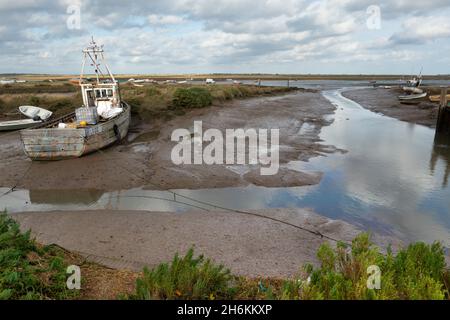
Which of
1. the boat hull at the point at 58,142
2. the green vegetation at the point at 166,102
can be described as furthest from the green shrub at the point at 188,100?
the boat hull at the point at 58,142

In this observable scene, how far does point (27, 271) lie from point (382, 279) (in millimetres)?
5056

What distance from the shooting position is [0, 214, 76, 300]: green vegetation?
4.52 metres

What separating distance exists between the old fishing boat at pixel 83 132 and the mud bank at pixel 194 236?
614 centimetres

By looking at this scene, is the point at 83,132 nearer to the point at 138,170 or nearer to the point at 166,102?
the point at 138,170

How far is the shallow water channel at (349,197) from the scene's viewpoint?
996 cm

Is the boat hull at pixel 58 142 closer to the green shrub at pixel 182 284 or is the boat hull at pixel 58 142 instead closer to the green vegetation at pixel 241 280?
the green vegetation at pixel 241 280

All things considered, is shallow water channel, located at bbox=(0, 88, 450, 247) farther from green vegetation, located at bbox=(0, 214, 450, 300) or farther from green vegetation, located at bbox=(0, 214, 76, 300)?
green vegetation, located at bbox=(0, 214, 76, 300)

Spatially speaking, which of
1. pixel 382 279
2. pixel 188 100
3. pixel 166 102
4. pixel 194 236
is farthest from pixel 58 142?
pixel 188 100

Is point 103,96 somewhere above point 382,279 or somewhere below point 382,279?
above

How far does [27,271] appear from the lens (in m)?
4.94

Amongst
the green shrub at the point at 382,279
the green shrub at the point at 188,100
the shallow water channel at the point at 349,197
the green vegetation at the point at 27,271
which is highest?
the green shrub at the point at 188,100

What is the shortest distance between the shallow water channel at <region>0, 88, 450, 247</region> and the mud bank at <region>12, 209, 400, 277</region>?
861 millimetres

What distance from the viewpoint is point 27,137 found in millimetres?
15281
